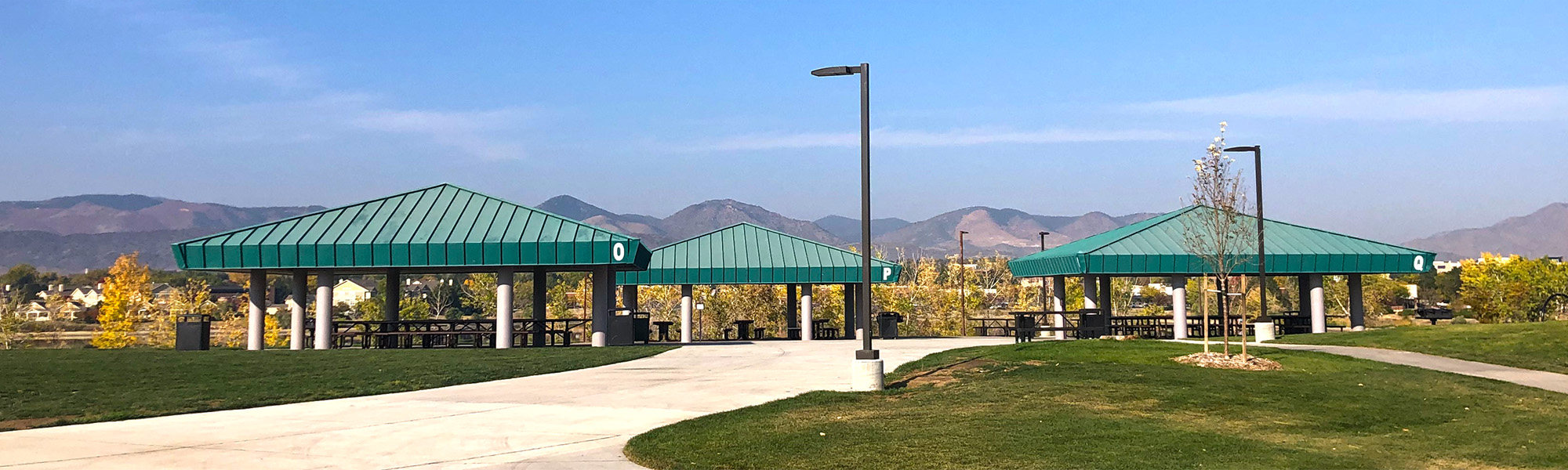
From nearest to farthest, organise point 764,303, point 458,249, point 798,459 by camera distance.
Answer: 1. point 798,459
2. point 458,249
3. point 764,303

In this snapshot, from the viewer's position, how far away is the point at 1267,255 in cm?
3816

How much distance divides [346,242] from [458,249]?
338cm

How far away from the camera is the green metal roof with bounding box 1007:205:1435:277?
37.8 m

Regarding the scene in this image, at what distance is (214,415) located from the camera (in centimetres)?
1420

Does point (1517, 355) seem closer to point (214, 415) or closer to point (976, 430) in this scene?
point (976, 430)

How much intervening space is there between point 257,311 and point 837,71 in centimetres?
2483

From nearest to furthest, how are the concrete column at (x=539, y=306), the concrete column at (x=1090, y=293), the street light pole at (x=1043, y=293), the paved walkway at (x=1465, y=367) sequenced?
1. the paved walkway at (x=1465, y=367)
2. the concrete column at (x=539, y=306)
3. the concrete column at (x=1090, y=293)
4. the street light pole at (x=1043, y=293)

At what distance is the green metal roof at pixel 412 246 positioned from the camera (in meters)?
31.8

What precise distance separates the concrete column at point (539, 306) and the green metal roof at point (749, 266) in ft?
10.3

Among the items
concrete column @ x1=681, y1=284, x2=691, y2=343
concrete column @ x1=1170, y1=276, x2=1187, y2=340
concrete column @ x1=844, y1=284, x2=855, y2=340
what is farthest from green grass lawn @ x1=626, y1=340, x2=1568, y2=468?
Answer: concrete column @ x1=844, y1=284, x2=855, y2=340

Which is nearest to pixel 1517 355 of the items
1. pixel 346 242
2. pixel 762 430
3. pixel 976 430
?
pixel 976 430

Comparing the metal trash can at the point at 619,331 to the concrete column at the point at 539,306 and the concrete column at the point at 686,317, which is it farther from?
the concrete column at the point at 686,317

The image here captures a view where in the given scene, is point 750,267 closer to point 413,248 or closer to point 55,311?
point 413,248

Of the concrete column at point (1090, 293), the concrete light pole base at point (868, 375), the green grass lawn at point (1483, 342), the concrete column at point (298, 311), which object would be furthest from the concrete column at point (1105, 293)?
the concrete light pole base at point (868, 375)
